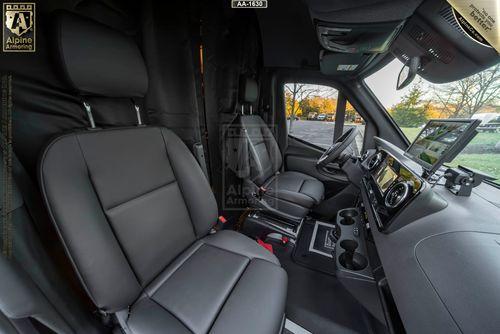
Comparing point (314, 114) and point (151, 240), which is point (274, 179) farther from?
point (151, 240)

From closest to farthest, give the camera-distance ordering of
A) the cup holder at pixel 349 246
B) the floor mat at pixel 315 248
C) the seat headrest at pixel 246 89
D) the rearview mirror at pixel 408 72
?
the cup holder at pixel 349 246, the rearview mirror at pixel 408 72, the floor mat at pixel 315 248, the seat headrest at pixel 246 89

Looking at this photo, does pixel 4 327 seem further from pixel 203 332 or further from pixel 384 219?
pixel 384 219

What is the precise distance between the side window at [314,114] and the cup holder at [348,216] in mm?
1007

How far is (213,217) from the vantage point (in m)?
1.07

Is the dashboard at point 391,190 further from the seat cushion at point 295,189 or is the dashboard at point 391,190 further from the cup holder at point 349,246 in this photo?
the seat cushion at point 295,189

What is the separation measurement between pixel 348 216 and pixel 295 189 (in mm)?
519

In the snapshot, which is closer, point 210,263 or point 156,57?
point 210,263

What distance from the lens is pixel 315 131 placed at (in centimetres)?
248

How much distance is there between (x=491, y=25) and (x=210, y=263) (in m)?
1.29

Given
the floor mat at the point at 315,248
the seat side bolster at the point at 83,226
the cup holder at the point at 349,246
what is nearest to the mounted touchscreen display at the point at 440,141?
the cup holder at the point at 349,246

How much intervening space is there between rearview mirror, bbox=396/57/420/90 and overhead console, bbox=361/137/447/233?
0.60 metres

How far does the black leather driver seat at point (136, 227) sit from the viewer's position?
587 mm

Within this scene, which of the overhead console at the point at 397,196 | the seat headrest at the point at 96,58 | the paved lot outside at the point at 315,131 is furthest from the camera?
the paved lot outside at the point at 315,131

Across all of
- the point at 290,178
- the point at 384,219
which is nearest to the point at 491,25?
the point at 384,219
